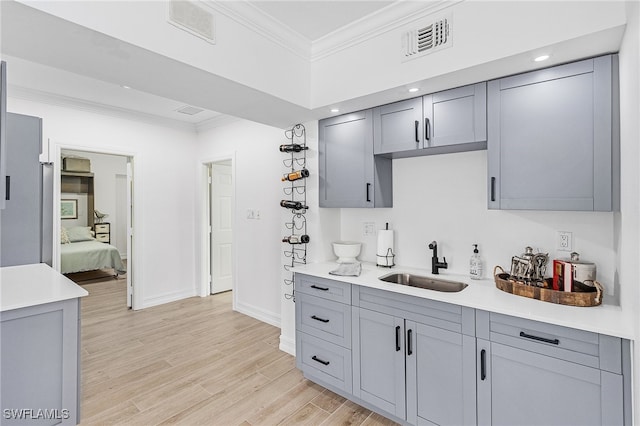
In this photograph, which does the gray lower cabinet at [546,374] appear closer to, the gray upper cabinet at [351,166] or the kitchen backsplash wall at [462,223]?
the kitchen backsplash wall at [462,223]

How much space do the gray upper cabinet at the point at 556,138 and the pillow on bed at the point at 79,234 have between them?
7.69 metres

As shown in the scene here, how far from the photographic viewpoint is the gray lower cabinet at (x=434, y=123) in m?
2.05

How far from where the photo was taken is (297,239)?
3.05 m

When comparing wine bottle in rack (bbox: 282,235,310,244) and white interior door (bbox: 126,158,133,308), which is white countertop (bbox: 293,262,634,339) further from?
white interior door (bbox: 126,158,133,308)

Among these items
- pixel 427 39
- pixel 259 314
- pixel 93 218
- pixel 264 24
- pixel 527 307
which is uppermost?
pixel 264 24

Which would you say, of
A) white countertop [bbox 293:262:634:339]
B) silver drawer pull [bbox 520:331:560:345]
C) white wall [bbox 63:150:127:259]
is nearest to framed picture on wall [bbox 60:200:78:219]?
white wall [bbox 63:150:127:259]

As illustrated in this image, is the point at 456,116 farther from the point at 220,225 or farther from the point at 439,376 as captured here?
the point at 220,225

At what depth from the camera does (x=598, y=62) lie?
1672mm

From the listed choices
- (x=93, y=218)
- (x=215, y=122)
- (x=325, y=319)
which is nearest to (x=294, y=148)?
(x=325, y=319)

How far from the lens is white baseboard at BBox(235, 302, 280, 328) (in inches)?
153

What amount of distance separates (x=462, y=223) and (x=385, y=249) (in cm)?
65

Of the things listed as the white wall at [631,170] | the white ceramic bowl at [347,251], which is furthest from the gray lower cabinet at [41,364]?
the white wall at [631,170]

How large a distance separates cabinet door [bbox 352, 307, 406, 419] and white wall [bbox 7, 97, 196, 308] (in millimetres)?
3431

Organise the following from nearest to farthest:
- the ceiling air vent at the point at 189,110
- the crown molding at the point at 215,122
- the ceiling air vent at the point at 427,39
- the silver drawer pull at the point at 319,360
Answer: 1. the ceiling air vent at the point at 427,39
2. the silver drawer pull at the point at 319,360
3. the ceiling air vent at the point at 189,110
4. the crown molding at the point at 215,122
